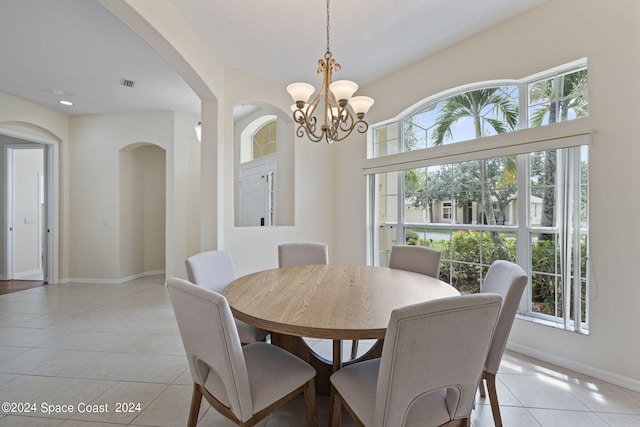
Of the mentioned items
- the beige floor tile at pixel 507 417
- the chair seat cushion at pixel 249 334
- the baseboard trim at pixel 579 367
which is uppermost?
the chair seat cushion at pixel 249 334

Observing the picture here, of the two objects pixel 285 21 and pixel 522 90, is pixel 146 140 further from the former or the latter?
pixel 522 90

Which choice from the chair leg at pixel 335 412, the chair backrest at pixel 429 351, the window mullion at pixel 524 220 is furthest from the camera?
the window mullion at pixel 524 220

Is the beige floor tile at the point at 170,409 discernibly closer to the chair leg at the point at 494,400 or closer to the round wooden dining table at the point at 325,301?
the round wooden dining table at the point at 325,301

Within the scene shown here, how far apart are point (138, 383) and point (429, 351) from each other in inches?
79.9

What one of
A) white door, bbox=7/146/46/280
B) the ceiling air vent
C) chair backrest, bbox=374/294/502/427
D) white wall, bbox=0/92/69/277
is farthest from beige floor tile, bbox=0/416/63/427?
white door, bbox=7/146/46/280

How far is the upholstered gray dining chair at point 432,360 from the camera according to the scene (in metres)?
0.91

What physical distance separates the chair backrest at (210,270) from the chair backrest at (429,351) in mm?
1411

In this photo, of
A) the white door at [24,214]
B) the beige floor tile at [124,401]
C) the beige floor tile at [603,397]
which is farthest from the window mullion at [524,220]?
the white door at [24,214]

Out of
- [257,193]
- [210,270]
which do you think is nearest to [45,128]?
[257,193]

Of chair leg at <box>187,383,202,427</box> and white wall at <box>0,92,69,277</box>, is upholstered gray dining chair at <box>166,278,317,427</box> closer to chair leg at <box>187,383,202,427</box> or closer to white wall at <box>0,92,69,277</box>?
chair leg at <box>187,383,202,427</box>

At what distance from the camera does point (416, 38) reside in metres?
2.71

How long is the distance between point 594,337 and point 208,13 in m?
3.83

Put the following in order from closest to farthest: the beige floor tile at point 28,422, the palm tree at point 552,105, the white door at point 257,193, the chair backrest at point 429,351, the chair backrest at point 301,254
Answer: the chair backrest at point 429,351
the beige floor tile at point 28,422
the palm tree at point 552,105
the chair backrest at point 301,254
the white door at point 257,193

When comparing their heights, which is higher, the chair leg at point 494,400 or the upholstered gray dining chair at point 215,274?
the upholstered gray dining chair at point 215,274
